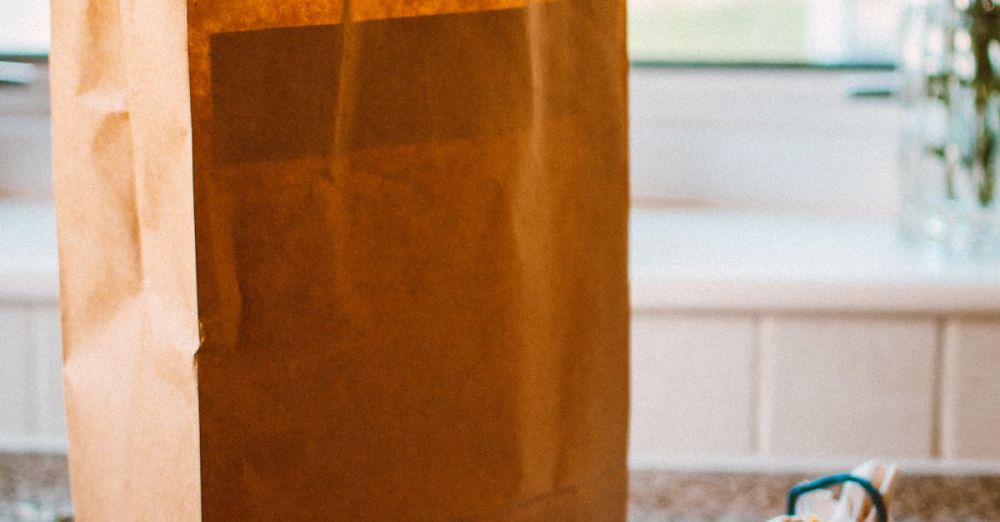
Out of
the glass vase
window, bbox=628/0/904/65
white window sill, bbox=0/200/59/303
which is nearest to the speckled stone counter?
white window sill, bbox=0/200/59/303

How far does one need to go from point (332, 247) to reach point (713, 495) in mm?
399

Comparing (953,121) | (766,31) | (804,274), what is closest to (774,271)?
(804,274)

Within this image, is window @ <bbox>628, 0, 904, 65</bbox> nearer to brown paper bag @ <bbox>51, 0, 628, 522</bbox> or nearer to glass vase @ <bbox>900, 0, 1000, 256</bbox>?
glass vase @ <bbox>900, 0, 1000, 256</bbox>

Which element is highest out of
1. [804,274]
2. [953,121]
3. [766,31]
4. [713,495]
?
[766,31]

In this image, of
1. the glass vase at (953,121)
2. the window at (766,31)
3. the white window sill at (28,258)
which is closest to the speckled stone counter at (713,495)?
the white window sill at (28,258)

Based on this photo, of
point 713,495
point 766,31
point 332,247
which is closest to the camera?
point 332,247

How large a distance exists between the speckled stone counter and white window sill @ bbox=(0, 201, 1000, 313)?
0.27 meters

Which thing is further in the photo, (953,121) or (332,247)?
(953,121)

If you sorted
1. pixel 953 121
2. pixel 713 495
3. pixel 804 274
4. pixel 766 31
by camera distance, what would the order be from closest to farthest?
pixel 713 495 → pixel 804 274 → pixel 953 121 → pixel 766 31

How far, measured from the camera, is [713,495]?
65cm

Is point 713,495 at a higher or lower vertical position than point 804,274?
lower

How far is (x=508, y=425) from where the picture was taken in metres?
0.39

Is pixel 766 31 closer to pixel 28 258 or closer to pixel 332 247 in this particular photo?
pixel 28 258

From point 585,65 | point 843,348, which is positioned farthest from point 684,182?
point 585,65
